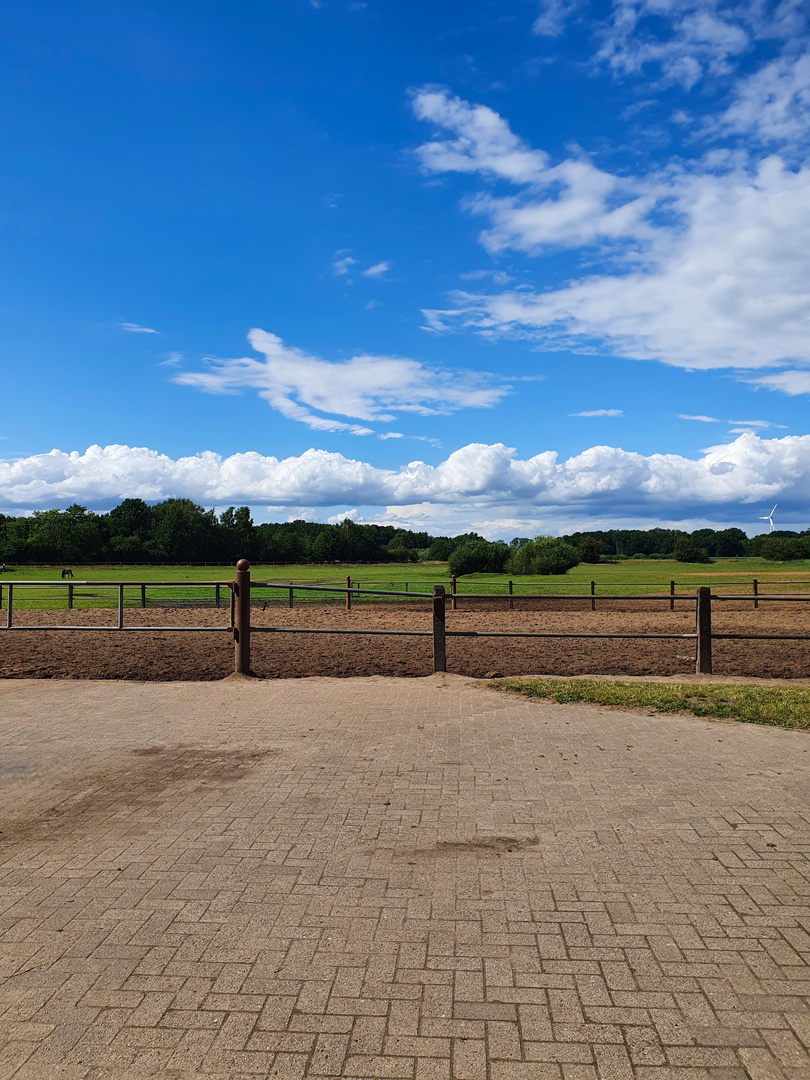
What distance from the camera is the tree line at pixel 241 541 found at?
96.2 m

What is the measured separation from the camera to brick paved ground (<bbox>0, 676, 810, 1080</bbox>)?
2406 millimetres

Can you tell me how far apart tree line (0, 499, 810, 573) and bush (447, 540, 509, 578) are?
22.8 m

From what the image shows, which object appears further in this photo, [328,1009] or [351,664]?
[351,664]

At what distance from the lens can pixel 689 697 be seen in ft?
26.1

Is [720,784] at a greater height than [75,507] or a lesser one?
lesser

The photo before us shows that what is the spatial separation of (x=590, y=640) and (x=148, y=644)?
8.69 meters

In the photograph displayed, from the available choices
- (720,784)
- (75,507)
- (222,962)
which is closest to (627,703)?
(720,784)

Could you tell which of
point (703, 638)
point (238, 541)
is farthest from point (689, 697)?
point (238, 541)

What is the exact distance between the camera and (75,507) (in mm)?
119688

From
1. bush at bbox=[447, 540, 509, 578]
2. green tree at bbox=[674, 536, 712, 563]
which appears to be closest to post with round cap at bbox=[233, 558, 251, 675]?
bush at bbox=[447, 540, 509, 578]

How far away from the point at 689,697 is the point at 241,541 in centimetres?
11811

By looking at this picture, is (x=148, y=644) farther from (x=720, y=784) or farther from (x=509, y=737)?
(x=720, y=784)

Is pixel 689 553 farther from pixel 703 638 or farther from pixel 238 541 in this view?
pixel 703 638

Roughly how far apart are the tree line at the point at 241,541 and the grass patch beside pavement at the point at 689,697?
6953 centimetres
